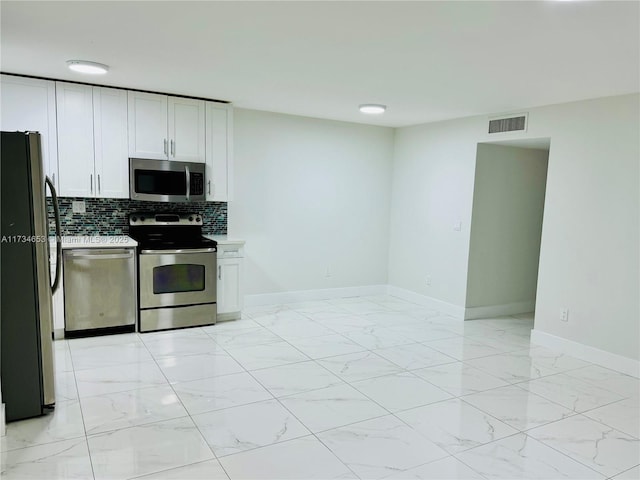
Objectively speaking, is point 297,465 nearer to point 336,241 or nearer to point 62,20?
point 62,20

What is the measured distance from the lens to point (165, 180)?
473 cm

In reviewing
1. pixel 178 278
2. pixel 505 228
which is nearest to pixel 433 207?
pixel 505 228

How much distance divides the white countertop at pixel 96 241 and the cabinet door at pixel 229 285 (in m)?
0.94

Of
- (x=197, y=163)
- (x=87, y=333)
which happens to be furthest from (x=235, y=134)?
(x=87, y=333)

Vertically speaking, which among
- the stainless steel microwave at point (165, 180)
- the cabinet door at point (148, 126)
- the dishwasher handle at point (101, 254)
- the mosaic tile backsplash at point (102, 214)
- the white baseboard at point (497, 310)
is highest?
the cabinet door at point (148, 126)

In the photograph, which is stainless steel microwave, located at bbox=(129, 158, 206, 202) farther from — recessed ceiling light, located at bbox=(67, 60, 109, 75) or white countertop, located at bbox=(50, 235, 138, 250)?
recessed ceiling light, located at bbox=(67, 60, 109, 75)

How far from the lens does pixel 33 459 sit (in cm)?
241

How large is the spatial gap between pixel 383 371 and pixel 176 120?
3.18m

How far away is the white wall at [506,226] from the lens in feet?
17.7

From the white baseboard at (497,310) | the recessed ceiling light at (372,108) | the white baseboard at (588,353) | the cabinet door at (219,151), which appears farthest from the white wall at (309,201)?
the white baseboard at (588,353)

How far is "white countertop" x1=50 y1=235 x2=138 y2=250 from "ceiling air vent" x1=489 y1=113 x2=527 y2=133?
153 inches

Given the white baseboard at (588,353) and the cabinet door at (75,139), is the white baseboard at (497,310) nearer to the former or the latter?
the white baseboard at (588,353)

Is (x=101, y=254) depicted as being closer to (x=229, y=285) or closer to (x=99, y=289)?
(x=99, y=289)

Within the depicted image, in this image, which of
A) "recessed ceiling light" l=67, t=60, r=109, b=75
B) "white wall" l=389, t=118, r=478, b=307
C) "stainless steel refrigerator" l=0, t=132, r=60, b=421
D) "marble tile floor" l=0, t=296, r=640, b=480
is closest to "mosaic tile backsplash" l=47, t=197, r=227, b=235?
"marble tile floor" l=0, t=296, r=640, b=480
